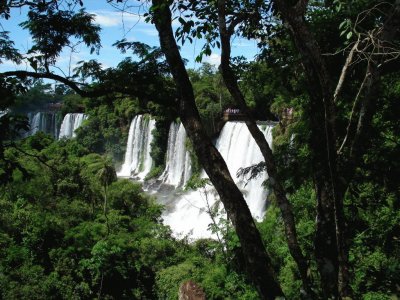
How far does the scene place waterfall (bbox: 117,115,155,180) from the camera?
33.8 m

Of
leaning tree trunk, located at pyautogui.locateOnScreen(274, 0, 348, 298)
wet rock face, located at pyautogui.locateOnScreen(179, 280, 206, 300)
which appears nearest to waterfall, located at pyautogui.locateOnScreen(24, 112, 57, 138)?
wet rock face, located at pyautogui.locateOnScreen(179, 280, 206, 300)

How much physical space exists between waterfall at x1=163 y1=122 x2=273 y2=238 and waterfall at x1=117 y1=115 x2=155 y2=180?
8862 mm

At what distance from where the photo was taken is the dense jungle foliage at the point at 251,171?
239 centimetres

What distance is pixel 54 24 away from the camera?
3822 millimetres

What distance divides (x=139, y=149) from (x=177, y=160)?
6283 mm

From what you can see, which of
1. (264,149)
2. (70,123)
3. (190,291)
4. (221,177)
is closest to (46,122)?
(70,123)

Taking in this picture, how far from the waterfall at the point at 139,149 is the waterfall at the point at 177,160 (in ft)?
11.1

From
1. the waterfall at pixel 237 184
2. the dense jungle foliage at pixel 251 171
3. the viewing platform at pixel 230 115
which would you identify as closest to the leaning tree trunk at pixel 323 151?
the dense jungle foliage at pixel 251 171

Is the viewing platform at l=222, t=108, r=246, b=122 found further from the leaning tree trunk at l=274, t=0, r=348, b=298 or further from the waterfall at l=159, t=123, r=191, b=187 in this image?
the leaning tree trunk at l=274, t=0, r=348, b=298

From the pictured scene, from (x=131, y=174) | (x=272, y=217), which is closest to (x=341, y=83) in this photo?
(x=272, y=217)

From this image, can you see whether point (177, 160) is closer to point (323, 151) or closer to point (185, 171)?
point (185, 171)

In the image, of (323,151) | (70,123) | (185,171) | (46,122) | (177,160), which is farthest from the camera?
(46,122)

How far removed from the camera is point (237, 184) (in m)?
20.2

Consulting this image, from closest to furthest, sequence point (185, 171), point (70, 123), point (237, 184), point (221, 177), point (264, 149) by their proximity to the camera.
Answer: point (221, 177)
point (264, 149)
point (237, 184)
point (185, 171)
point (70, 123)
